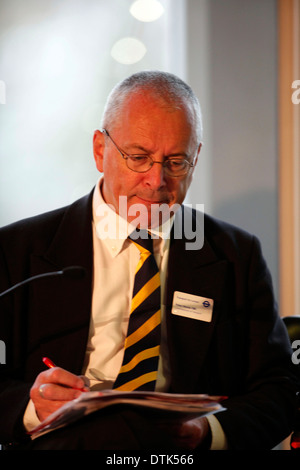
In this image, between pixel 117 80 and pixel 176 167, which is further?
pixel 117 80

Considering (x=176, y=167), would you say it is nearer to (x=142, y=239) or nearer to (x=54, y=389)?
(x=142, y=239)

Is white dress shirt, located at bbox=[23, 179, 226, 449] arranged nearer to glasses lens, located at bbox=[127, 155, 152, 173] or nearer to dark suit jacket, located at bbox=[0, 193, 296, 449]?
dark suit jacket, located at bbox=[0, 193, 296, 449]

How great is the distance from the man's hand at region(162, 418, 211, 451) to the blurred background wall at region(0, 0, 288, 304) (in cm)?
121

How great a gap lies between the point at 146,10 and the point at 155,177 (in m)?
1.24

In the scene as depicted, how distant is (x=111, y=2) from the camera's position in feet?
8.54

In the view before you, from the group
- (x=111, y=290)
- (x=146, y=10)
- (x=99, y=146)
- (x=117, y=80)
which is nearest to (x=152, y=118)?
(x=99, y=146)

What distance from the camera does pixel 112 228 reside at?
1812 millimetres

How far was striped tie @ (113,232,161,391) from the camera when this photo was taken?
1626 millimetres

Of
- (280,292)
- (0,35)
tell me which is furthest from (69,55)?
(280,292)

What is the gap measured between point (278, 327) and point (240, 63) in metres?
1.25

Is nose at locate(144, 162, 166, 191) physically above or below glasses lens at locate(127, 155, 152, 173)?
below

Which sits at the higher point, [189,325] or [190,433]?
[189,325]

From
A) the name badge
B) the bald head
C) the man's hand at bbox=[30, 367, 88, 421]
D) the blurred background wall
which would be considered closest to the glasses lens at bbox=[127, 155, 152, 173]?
the bald head

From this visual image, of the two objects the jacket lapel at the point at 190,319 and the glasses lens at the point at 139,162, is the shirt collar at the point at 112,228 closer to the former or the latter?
the jacket lapel at the point at 190,319
